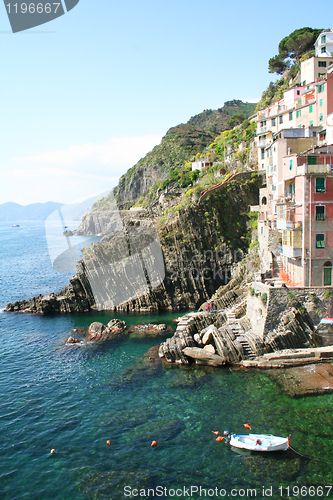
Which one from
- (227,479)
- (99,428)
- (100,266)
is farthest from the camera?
(100,266)

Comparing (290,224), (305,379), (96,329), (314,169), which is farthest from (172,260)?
(305,379)

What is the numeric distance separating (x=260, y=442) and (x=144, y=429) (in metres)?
7.59

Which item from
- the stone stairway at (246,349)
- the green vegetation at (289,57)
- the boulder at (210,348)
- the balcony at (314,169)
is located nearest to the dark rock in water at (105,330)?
the boulder at (210,348)

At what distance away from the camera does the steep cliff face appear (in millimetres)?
51531

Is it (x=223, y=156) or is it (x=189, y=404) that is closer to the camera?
(x=189, y=404)

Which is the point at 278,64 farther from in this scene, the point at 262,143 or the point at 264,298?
the point at 264,298

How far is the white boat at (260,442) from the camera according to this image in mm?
19781

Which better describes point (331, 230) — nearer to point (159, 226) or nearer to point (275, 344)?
point (275, 344)

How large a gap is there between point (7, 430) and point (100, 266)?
32.7 metres

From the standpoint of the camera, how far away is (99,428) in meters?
23.3

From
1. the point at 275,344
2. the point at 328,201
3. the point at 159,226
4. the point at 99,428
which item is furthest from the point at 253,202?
the point at 99,428

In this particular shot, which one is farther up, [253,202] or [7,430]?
[253,202]

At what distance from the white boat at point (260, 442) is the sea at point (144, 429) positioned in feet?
1.35

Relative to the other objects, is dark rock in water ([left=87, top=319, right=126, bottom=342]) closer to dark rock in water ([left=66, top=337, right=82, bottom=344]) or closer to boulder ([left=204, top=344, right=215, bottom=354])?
dark rock in water ([left=66, top=337, right=82, bottom=344])
